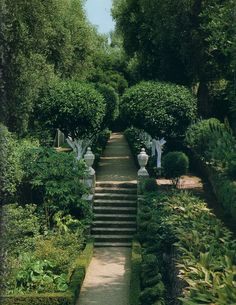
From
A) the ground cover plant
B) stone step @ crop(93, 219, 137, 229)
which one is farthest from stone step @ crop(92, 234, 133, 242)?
the ground cover plant

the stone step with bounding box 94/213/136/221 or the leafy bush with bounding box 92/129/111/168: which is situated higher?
the leafy bush with bounding box 92/129/111/168

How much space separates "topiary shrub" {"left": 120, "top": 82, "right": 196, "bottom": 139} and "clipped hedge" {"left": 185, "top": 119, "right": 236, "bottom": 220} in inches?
22.3

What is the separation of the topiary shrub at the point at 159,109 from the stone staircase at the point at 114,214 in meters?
2.32

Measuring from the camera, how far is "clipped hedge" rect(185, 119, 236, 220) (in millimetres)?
14484

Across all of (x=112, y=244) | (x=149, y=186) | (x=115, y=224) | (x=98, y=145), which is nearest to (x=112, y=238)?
(x=112, y=244)

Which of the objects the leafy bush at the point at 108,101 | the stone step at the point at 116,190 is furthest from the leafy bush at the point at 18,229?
the leafy bush at the point at 108,101

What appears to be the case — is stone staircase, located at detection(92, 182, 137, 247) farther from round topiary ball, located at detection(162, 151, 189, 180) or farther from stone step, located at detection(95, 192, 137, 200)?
round topiary ball, located at detection(162, 151, 189, 180)

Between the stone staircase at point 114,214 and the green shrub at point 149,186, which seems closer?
the stone staircase at point 114,214

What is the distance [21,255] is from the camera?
1263 centimetres

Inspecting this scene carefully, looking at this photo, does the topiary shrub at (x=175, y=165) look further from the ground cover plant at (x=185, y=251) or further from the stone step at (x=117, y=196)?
the stone step at (x=117, y=196)

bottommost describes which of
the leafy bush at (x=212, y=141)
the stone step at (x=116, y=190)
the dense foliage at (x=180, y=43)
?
the stone step at (x=116, y=190)

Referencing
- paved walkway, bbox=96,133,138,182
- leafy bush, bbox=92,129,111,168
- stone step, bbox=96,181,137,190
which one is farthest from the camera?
leafy bush, bbox=92,129,111,168

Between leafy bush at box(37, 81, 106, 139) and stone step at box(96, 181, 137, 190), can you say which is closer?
stone step at box(96, 181, 137, 190)

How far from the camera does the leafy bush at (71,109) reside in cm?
1931
